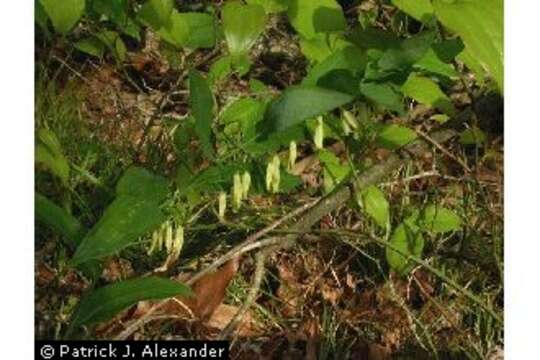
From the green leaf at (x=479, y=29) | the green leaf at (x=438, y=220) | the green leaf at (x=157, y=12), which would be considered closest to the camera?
the green leaf at (x=479, y=29)

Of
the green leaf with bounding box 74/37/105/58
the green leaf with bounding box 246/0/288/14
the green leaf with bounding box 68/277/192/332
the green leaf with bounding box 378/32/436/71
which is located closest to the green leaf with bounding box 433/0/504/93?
the green leaf with bounding box 378/32/436/71

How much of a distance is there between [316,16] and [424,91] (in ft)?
0.36

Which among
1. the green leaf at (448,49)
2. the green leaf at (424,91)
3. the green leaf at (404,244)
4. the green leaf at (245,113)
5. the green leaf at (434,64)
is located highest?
the green leaf at (448,49)

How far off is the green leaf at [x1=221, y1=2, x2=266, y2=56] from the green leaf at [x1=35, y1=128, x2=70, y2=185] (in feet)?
0.53

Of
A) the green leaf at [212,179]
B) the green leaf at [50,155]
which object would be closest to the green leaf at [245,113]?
the green leaf at [212,179]

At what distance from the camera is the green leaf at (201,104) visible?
70 cm

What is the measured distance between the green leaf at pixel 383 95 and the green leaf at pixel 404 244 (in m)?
0.15

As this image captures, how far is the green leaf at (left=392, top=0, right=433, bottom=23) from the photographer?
2.37 feet

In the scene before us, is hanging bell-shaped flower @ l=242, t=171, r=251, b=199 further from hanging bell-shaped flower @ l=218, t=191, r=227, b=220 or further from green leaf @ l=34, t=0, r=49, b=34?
green leaf @ l=34, t=0, r=49, b=34

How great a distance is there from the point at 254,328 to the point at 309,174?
0.16 m

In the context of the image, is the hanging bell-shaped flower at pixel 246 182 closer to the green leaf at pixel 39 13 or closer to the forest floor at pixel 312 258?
the forest floor at pixel 312 258

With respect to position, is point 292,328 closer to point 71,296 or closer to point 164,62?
point 71,296
